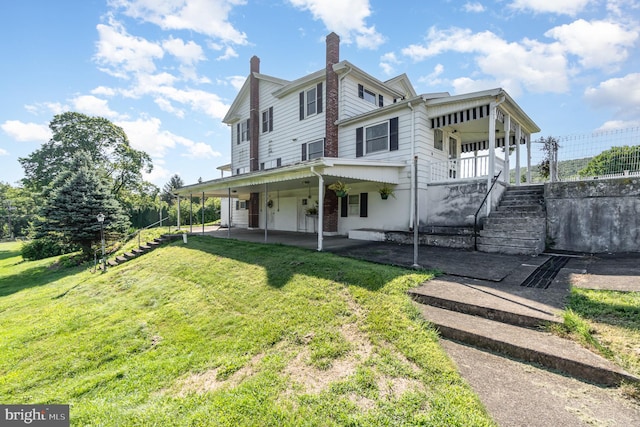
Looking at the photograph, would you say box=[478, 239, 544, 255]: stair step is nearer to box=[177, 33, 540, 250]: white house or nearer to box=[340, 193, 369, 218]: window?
box=[177, 33, 540, 250]: white house

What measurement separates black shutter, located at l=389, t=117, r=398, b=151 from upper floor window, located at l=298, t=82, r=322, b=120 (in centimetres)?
386

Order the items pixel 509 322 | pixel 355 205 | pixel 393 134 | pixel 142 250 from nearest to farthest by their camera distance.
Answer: pixel 509 322, pixel 393 134, pixel 355 205, pixel 142 250

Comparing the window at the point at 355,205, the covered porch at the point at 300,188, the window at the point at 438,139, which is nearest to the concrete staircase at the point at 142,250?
the covered porch at the point at 300,188

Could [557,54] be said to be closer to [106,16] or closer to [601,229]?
[601,229]

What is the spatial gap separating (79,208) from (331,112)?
1520 centimetres

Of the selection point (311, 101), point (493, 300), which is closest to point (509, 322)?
point (493, 300)

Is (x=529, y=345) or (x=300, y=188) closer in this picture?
(x=529, y=345)

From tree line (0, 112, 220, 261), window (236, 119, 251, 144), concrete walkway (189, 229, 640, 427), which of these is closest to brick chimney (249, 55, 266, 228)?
window (236, 119, 251, 144)

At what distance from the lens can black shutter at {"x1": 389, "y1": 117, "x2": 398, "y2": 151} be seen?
10.4m

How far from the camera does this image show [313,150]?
43.5 ft

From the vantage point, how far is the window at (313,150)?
505 inches

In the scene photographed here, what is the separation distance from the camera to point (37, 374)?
459 cm

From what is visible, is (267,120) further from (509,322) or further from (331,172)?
(509,322)

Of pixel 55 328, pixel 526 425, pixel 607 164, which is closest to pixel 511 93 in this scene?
pixel 607 164
